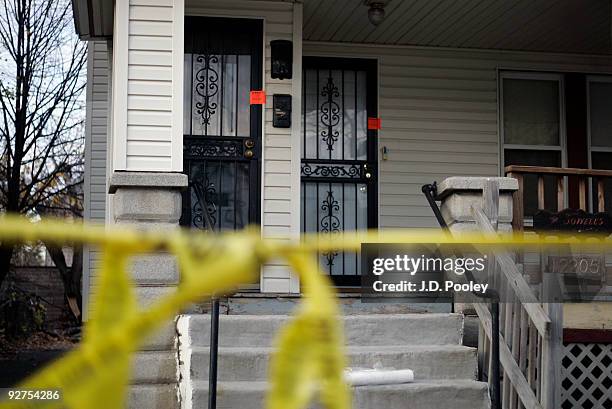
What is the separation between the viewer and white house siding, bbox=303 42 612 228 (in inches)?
360

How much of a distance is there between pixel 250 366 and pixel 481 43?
4.98 meters

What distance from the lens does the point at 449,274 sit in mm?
6609

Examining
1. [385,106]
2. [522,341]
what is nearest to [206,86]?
[385,106]

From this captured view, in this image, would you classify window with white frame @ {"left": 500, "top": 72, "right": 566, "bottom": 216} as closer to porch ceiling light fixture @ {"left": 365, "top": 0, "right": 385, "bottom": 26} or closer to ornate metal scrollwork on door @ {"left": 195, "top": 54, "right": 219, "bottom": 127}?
porch ceiling light fixture @ {"left": 365, "top": 0, "right": 385, "bottom": 26}

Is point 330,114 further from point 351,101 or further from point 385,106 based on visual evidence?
point 385,106

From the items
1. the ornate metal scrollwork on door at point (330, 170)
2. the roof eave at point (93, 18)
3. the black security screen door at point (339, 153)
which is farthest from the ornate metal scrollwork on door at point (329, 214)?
the roof eave at point (93, 18)

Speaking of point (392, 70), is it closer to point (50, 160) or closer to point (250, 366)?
point (250, 366)

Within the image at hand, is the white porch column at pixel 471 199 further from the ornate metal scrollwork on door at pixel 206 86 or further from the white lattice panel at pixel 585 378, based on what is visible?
the ornate metal scrollwork on door at pixel 206 86

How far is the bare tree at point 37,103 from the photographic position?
17594 mm

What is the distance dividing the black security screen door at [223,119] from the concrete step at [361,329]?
1.98 metres

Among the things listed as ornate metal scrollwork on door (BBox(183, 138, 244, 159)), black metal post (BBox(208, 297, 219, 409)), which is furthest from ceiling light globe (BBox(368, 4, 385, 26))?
black metal post (BBox(208, 297, 219, 409))

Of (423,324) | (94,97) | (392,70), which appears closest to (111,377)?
(423,324)

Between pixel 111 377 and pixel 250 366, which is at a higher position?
pixel 111 377

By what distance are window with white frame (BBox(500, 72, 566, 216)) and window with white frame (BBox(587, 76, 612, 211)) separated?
35 cm
